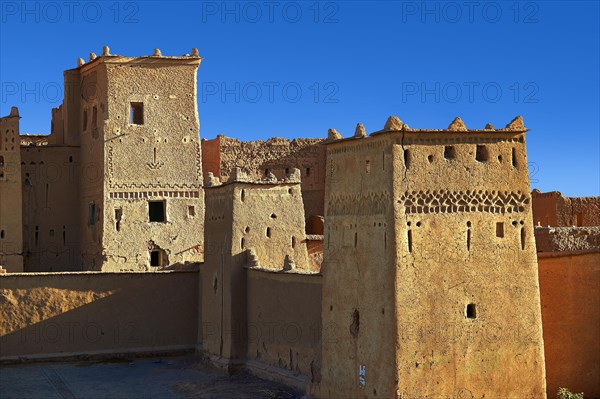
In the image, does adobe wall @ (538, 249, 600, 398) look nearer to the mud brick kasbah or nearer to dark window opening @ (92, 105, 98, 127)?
the mud brick kasbah

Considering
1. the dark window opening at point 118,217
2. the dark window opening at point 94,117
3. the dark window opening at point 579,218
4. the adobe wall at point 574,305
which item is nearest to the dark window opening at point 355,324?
the adobe wall at point 574,305

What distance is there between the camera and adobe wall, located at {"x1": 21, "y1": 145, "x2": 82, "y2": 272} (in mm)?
34375

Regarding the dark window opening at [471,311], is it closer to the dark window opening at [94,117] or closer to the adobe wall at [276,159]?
the dark window opening at [94,117]

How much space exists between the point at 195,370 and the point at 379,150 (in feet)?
35.3

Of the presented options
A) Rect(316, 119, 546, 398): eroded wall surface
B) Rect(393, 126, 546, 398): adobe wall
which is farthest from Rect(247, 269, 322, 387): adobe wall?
Rect(393, 126, 546, 398): adobe wall

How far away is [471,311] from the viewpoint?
18625 mm

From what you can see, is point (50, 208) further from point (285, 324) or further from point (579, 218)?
point (579, 218)

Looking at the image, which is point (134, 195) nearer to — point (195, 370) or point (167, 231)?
point (167, 231)

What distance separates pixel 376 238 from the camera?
1888 centimetres

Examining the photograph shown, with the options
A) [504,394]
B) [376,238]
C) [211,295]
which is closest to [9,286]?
[211,295]

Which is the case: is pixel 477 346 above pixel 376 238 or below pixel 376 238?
below

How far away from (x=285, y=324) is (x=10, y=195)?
12970 mm

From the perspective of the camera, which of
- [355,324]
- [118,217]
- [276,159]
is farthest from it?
[276,159]

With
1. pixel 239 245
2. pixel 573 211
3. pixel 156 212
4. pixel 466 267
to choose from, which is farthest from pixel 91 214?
pixel 466 267
